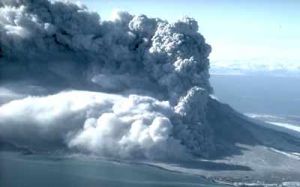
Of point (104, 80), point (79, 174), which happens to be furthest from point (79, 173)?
point (104, 80)

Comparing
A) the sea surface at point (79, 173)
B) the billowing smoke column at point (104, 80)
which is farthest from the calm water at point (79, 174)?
the billowing smoke column at point (104, 80)

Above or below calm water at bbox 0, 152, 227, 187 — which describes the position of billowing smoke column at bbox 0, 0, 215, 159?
above

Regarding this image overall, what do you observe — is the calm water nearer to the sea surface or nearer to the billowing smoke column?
the sea surface

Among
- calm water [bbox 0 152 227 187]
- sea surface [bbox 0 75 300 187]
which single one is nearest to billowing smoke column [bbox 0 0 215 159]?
sea surface [bbox 0 75 300 187]

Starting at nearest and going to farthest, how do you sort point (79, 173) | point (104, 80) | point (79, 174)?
point (79, 174) → point (79, 173) → point (104, 80)

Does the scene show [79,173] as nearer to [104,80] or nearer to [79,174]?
[79,174]

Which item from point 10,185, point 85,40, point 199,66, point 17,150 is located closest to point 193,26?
point 199,66

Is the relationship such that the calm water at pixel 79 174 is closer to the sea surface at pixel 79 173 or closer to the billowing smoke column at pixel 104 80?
the sea surface at pixel 79 173
